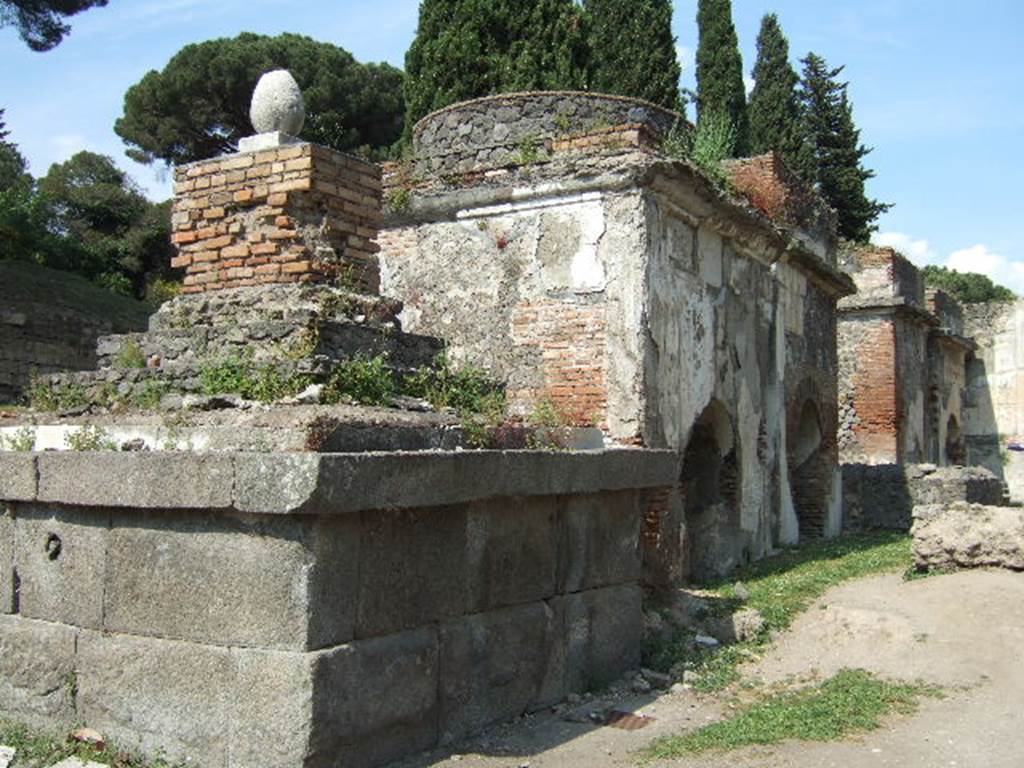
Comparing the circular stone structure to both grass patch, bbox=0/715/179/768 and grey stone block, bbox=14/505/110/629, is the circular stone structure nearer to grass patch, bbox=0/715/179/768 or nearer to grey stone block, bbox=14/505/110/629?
grey stone block, bbox=14/505/110/629

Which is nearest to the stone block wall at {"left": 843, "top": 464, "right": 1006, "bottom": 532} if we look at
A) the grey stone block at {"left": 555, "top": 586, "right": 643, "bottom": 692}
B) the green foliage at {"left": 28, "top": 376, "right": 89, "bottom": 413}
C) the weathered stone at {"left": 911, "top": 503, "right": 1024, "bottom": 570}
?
the weathered stone at {"left": 911, "top": 503, "right": 1024, "bottom": 570}

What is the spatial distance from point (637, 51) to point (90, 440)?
17836 millimetres

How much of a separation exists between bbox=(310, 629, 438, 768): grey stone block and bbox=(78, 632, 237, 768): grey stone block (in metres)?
0.38

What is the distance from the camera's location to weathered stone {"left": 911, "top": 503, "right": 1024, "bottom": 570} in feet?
28.3

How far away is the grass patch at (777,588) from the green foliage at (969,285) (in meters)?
30.6

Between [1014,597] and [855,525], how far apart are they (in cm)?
719

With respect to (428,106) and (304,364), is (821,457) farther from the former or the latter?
(304,364)

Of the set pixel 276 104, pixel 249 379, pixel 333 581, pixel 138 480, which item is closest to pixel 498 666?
pixel 333 581

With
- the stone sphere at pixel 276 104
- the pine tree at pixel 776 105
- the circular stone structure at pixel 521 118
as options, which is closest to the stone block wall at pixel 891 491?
the circular stone structure at pixel 521 118

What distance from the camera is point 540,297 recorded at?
365 inches

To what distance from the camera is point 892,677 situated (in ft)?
21.1

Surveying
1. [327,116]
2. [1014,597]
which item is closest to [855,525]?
[1014,597]

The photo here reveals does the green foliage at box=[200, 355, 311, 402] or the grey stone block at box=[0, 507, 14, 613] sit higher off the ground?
the green foliage at box=[200, 355, 311, 402]

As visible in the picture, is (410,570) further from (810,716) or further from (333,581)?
(810,716)
